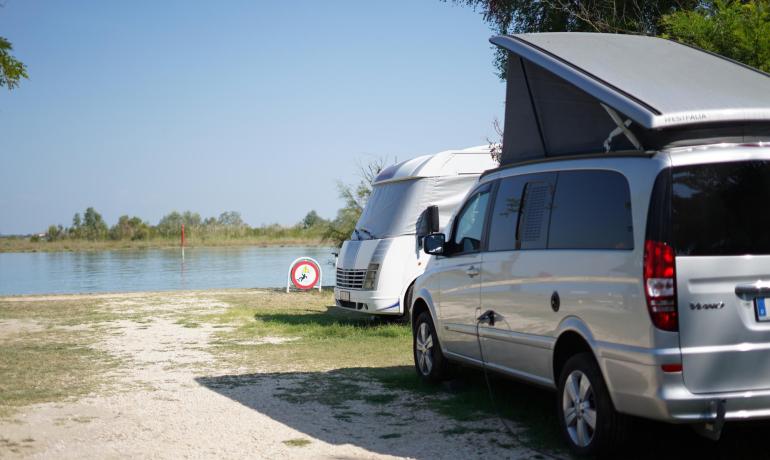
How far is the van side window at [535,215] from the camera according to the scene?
6938 millimetres

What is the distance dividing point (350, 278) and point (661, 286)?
32.4 ft

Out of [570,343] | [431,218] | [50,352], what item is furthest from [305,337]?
[570,343]

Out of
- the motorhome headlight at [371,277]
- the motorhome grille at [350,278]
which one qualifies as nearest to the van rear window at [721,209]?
the motorhome headlight at [371,277]

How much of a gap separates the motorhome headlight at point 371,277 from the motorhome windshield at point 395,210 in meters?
0.56

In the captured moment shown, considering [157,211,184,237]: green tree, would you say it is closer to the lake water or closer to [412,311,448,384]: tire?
the lake water

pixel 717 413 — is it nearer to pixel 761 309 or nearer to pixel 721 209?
pixel 761 309

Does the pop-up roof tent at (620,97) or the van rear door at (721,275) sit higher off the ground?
the pop-up roof tent at (620,97)

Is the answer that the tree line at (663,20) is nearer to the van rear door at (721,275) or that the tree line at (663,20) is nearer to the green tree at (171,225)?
the van rear door at (721,275)

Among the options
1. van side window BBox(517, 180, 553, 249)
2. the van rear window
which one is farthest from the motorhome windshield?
the van rear window

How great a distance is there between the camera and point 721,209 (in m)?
5.52

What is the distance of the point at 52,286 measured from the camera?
27656 mm

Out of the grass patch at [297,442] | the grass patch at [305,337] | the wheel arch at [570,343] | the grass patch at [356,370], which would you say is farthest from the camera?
the grass patch at [305,337]

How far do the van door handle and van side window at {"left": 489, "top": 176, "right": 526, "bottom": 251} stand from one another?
7.39ft

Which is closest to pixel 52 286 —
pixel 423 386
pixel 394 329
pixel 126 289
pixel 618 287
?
pixel 126 289
